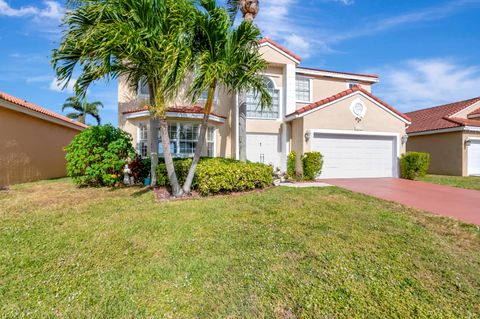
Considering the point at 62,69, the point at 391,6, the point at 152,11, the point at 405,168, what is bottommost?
the point at 405,168

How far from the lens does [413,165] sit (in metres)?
13.9

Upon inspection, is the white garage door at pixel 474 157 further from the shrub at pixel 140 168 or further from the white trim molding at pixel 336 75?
the shrub at pixel 140 168

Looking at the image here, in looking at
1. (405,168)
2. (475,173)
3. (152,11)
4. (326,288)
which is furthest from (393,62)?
(326,288)

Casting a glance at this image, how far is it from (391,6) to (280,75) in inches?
262

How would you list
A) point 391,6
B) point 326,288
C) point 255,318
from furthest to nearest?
point 391,6
point 326,288
point 255,318

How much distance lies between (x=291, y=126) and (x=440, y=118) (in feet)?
48.5


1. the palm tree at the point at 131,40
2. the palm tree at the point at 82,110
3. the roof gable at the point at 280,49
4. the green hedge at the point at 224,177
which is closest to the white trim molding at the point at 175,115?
the green hedge at the point at 224,177

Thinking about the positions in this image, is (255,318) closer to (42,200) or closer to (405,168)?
(42,200)

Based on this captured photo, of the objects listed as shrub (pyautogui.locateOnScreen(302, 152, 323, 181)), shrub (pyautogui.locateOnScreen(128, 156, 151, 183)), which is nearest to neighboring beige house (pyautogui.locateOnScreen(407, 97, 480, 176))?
shrub (pyautogui.locateOnScreen(302, 152, 323, 181))

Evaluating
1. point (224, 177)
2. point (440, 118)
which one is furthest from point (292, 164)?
point (440, 118)

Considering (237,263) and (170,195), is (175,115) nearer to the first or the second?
(170,195)

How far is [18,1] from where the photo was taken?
9.48 m

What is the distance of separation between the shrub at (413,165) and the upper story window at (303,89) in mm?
7060

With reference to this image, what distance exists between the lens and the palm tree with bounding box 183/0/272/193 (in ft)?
24.2
